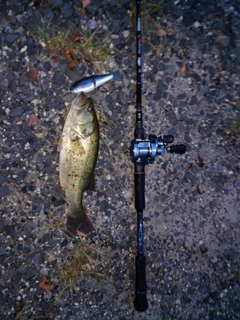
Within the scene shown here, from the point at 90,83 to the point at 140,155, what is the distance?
73 cm

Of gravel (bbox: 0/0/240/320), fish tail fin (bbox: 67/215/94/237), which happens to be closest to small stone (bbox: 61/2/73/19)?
gravel (bbox: 0/0/240/320)

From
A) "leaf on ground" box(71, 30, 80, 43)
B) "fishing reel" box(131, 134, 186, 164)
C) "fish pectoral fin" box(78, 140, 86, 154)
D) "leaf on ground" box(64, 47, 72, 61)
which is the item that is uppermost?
"leaf on ground" box(71, 30, 80, 43)

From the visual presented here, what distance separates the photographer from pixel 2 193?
293 centimetres

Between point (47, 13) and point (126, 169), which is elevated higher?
point (47, 13)

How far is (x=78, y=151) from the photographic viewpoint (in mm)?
2729

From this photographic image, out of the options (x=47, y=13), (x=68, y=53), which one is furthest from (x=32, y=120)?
(x=47, y=13)

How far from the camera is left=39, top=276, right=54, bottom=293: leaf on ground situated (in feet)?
9.83

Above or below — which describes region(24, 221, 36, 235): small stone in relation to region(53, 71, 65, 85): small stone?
below

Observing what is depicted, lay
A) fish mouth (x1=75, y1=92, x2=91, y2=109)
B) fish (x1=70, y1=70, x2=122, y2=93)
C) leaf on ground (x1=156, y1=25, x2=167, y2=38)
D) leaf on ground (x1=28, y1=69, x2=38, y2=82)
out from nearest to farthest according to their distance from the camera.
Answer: fish mouth (x1=75, y1=92, x2=91, y2=109) → fish (x1=70, y1=70, x2=122, y2=93) → leaf on ground (x1=28, y1=69, x2=38, y2=82) → leaf on ground (x1=156, y1=25, x2=167, y2=38)

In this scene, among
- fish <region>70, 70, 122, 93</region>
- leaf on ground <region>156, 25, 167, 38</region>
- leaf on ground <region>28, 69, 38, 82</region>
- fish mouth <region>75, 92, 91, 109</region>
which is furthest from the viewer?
leaf on ground <region>156, 25, 167, 38</region>

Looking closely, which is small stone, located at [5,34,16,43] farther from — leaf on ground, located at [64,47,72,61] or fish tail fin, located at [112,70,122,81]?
fish tail fin, located at [112,70,122,81]

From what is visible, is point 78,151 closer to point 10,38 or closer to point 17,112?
point 17,112

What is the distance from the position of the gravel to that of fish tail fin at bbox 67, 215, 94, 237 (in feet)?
0.25

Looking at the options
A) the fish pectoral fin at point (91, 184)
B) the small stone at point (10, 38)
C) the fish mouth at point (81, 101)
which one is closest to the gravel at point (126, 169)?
the small stone at point (10, 38)
